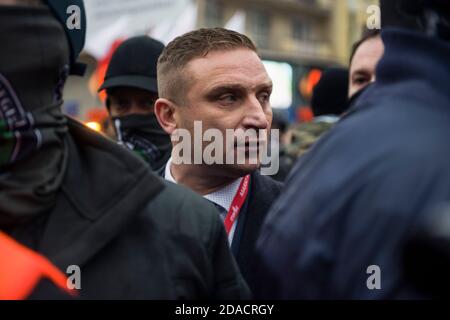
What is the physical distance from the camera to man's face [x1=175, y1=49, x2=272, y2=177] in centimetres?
241

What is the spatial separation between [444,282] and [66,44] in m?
0.90

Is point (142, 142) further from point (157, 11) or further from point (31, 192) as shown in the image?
point (157, 11)

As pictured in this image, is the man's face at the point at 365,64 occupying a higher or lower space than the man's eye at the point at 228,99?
lower

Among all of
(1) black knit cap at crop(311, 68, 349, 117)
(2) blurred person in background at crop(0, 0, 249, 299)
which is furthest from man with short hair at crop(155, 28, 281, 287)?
(1) black knit cap at crop(311, 68, 349, 117)

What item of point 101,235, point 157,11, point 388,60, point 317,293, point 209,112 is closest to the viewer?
point 317,293

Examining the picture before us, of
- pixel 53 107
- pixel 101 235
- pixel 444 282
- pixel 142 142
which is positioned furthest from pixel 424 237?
pixel 142 142

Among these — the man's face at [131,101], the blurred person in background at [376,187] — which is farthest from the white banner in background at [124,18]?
the blurred person in background at [376,187]

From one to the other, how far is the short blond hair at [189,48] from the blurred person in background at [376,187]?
1.37 meters

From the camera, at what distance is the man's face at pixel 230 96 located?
7.91 feet

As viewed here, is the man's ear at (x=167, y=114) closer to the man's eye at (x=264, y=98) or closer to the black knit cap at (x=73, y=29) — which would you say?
the man's eye at (x=264, y=98)

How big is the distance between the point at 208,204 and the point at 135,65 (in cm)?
213

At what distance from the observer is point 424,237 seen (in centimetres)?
100

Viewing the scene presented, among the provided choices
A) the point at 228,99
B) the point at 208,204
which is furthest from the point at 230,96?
the point at 208,204

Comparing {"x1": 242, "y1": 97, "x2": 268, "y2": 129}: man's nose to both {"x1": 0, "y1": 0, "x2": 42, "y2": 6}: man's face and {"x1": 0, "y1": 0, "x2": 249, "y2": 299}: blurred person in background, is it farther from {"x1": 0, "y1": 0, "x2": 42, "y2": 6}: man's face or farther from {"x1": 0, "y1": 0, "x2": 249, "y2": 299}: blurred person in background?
{"x1": 0, "y1": 0, "x2": 42, "y2": 6}: man's face
